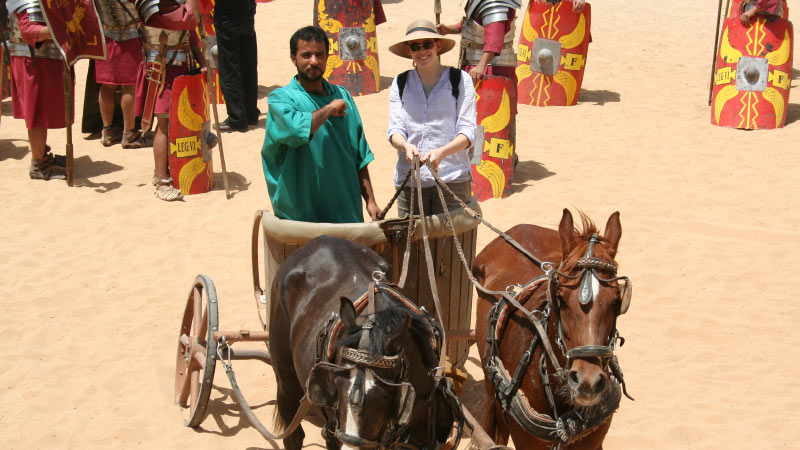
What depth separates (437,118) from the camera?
4.54 meters

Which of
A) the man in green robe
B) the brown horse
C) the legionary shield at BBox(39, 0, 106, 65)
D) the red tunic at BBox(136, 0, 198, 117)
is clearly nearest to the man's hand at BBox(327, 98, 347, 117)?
the man in green robe

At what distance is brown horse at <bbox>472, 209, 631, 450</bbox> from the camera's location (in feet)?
9.02

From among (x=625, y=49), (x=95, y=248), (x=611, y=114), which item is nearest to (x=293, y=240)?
(x=95, y=248)

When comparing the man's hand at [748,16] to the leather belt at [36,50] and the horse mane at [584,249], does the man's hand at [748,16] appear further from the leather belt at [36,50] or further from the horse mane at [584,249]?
the leather belt at [36,50]

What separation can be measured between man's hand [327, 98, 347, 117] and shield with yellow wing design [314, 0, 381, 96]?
22.8 feet

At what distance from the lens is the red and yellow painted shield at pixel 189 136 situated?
756cm

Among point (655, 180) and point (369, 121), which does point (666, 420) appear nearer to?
point (655, 180)

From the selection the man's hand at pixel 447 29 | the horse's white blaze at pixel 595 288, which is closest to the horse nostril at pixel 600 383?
the horse's white blaze at pixel 595 288

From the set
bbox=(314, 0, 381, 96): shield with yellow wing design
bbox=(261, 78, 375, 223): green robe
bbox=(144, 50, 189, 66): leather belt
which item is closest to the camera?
bbox=(261, 78, 375, 223): green robe

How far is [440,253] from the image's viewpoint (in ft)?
13.6

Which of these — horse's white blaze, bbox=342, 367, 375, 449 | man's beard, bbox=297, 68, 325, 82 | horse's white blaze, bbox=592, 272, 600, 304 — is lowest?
horse's white blaze, bbox=342, 367, 375, 449

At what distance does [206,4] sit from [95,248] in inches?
204

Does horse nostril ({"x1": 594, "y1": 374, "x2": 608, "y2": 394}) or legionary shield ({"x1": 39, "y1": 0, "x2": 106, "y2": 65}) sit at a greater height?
legionary shield ({"x1": 39, "y1": 0, "x2": 106, "y2": 65})

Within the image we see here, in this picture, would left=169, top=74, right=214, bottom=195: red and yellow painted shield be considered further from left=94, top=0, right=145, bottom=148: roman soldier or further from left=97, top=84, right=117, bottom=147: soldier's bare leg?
left=97, top=84, right=117, bottom=147: soldier's bare leg
